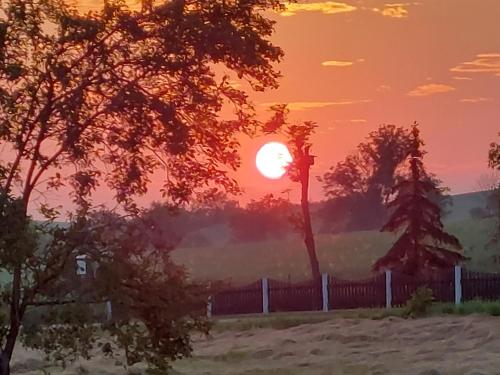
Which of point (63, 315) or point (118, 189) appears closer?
point (63, 315)

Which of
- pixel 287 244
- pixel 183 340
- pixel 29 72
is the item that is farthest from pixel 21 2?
pixel 287 244

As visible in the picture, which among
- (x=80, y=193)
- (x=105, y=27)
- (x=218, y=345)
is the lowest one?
(x=218, y=345)

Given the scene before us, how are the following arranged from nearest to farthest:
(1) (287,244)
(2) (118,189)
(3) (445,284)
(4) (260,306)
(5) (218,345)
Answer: (2) (118,189) < (5) (218,345) < (3) (445,284) < (4) (260,306) < (1) (287,244)

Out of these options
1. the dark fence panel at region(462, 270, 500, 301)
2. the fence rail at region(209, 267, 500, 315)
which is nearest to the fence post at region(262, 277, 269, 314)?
the fence rail at region(209, 267, 500, 315)

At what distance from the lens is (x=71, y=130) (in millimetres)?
13188

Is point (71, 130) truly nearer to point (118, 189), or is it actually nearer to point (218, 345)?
point (118, 189)

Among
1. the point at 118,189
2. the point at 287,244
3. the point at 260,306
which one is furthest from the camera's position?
the point at 287,244

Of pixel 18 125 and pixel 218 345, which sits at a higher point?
pixel 18 125

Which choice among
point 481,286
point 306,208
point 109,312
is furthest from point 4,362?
point 306,208

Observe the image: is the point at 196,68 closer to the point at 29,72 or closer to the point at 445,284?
the point at 29,72

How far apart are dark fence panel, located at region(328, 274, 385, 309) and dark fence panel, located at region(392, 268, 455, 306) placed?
0.55 metres

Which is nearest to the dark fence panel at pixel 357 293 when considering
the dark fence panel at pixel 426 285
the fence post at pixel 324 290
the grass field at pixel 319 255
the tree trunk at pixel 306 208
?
the fence post at pixel 324 290

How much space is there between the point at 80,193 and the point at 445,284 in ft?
73.6

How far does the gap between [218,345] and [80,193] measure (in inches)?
572
